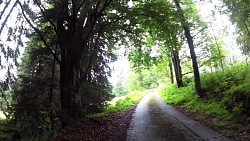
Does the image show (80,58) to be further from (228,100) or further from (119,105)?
(119,105)

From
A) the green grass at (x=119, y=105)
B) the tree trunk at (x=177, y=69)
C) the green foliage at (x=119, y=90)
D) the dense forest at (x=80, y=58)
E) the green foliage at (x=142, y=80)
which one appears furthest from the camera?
the green foliage at (x=119, y=90)

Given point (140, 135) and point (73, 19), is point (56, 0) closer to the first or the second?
point (73, 19)

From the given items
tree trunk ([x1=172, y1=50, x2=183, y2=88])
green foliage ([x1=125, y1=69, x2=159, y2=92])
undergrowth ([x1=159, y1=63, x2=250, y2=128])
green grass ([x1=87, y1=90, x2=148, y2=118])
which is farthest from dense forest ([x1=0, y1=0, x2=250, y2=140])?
green foliage ([x1=125, y1=69, x2=159, y2=92])

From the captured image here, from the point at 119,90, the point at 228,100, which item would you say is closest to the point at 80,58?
the point at 228,100

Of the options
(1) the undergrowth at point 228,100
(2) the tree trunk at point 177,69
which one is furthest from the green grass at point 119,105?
(1) the undergrowth at point 228,100

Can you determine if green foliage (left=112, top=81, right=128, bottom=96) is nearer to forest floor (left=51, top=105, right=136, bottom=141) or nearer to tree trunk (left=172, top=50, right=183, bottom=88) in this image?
tree trunk (left=172, top=50, right=183, bottom=88)

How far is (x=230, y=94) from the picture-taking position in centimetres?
1180

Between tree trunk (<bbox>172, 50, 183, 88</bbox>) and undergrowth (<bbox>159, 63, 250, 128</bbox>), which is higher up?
tree trunk (<bbox>172, 50, 183, 88</bbox>)

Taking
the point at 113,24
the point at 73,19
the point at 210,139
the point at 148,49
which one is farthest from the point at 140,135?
the point at 148,49

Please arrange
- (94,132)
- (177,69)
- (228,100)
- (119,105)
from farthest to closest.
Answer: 1. (177,69)
2. (119,105)
3. (228,100)
4. (94,132)

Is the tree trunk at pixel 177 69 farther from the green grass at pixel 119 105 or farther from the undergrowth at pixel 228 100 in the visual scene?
the undergrowth at pixel 228 100

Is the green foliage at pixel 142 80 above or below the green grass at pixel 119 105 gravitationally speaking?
above

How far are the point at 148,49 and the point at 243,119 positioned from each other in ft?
43.0

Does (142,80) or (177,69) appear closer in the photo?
(177,69)
